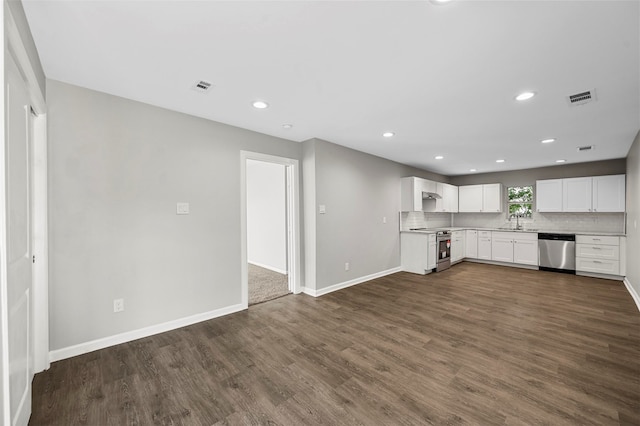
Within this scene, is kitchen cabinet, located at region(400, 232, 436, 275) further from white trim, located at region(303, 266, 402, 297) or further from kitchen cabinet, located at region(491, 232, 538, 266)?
kitchen cabinet, located at region(491, 232, 538, 266)

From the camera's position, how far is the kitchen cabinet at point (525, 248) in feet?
19.9

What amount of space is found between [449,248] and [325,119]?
4579mm

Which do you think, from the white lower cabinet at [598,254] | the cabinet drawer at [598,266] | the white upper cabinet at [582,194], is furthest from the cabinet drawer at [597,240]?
the white upper cabinet at [582,194]

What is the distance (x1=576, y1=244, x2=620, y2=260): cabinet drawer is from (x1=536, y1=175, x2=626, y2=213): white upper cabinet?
0.83 meters

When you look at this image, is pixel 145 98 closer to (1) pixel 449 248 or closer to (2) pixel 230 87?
(2) pixel 230 87

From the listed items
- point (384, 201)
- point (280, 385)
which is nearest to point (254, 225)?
point (384, 201)

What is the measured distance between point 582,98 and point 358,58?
237cm

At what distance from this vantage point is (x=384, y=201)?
5535 mm

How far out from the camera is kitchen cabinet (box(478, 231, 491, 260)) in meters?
6.71

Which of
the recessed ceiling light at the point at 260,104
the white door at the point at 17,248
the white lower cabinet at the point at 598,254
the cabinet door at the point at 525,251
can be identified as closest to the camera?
the white door at the point at 17,248

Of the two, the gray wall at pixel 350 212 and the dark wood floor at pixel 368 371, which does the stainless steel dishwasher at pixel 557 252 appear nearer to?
the dark wood floor at pixel 368 371

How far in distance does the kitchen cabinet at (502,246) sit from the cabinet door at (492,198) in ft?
2.53

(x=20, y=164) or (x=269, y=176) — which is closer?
(x=20, y=164)

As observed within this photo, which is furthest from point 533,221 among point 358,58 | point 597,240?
point 358,58
